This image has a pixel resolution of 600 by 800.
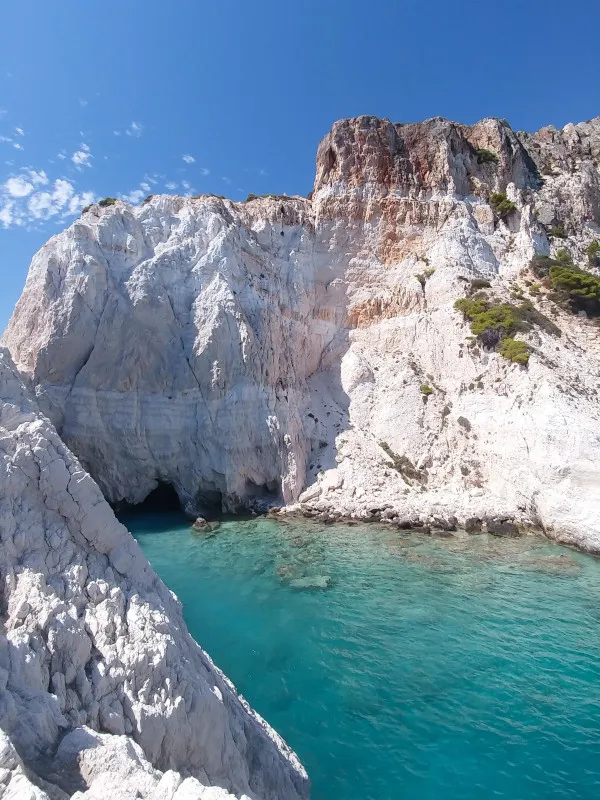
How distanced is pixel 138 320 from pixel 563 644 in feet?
79.6

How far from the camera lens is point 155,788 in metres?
3.48

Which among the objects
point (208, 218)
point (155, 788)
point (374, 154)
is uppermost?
point (374, 154)

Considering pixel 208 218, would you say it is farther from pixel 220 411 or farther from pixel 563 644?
pixel 563 644

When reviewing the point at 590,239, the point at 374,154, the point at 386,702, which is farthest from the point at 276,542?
the point at 590,239

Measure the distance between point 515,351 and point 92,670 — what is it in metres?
25.7

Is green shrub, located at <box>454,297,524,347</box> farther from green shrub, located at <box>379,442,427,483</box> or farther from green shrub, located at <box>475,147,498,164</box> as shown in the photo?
green shrub, located at <box>475,147,498,164</box>

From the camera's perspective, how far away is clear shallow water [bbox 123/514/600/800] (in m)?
7.61

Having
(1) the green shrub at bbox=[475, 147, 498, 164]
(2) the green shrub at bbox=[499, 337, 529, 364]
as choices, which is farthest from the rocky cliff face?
(1) the green shrub at bbox=[475, 147, 498, 164]

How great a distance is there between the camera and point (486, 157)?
39.6m

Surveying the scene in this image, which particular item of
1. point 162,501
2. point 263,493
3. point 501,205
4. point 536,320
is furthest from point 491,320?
point 162,501

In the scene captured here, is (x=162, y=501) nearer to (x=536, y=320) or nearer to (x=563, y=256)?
(x=536, y=320)

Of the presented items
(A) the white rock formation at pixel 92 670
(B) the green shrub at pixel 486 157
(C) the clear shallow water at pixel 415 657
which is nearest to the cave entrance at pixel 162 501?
(C) the clear shallow water at pixel 415 657

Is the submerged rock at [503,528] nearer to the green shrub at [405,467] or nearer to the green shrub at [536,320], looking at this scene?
the green shrub at [405,467]

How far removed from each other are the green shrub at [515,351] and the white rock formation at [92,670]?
903 inches
